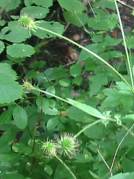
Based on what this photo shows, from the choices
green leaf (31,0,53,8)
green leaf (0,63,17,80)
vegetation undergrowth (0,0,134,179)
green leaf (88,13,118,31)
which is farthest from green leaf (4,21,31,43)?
green leaf (88,13,118,31)

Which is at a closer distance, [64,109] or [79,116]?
[79,116]

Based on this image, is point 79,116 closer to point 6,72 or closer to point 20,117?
point 6,72

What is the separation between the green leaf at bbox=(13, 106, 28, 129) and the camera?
198cm

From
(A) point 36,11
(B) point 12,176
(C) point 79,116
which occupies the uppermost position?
(A) point 36,11

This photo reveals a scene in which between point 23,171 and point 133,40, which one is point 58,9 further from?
point 23,171

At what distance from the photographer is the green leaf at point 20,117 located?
6.49 ft

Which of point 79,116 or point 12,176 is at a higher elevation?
point 79,116

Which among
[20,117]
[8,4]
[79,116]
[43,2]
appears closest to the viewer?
[79,116]

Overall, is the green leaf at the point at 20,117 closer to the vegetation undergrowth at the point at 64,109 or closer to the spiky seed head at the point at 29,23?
the vegetation undergrowth at the point at 64,109

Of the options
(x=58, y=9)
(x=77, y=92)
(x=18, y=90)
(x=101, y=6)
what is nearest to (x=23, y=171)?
(x=18, y=90)

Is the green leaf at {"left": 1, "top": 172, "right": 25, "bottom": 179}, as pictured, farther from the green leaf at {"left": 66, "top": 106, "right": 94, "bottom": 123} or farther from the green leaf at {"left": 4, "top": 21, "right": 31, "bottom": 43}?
the green leaf at {"left": 4, "top": 21, "right": 31, "bottom": 43}

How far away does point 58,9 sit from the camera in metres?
3.33

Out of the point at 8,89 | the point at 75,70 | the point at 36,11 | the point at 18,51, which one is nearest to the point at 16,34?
the point at 18,51

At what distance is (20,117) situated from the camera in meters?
1.99
